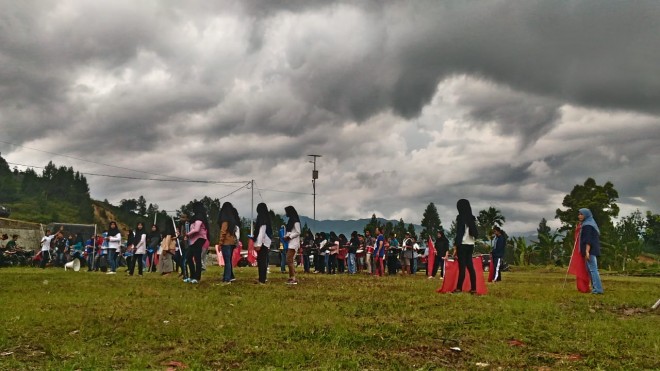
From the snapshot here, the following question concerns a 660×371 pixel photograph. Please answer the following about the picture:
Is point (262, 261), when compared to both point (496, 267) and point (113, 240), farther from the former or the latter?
point (496, 267)

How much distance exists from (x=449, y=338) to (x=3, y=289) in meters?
11.6

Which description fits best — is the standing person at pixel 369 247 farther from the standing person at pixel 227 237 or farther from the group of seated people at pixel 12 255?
the group of seated people at pixel 12 255

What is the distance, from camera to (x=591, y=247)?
51.0 feet

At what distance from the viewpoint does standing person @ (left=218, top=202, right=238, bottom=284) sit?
1667 cm

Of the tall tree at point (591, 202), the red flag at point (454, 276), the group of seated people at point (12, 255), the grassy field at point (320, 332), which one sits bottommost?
the grassy field at point (320, 332)

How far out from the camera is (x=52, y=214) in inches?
5017

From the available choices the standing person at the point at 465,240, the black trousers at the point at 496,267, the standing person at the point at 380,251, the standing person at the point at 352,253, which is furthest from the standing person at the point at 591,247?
the standing person at the point at 352,253

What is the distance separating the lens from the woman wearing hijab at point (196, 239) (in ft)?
56.5

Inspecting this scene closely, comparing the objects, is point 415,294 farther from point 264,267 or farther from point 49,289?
point 49,289

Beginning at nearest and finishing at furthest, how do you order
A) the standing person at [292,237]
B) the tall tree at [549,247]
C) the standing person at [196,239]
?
the standing person at [292,237] → the standing person at [196,239] → the tall tree at [549,247]

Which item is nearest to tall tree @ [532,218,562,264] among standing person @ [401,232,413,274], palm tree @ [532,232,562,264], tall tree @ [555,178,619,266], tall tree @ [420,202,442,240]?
palm tree @ [532,232,562,264]

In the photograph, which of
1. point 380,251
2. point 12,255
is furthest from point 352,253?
point 12,255

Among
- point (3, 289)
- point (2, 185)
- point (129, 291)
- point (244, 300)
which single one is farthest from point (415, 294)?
point (2, 185)

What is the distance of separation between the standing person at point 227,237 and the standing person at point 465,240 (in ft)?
20.5
